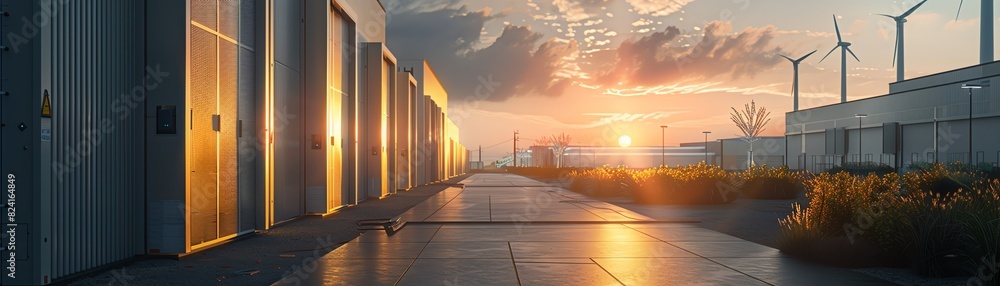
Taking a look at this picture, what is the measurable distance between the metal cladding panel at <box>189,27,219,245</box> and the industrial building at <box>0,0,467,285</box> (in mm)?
34

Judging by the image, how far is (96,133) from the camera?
983 centimetres

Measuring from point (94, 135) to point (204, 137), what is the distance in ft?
8.86

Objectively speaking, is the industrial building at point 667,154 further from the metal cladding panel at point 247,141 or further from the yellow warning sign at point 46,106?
the yellow warning sign at point 46,106

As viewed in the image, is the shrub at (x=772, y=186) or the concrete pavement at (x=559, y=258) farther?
the shrub at (x=772, y=186)

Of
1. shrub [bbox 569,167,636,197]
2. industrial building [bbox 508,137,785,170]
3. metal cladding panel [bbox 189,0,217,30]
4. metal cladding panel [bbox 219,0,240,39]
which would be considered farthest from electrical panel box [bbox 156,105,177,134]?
industrial building [bbox 508,137,785,170]

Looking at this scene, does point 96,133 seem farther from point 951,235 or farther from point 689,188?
point 689,188

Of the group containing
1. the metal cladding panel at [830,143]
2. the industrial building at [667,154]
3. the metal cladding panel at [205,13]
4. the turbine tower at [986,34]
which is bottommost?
the industrial building at [667,154]

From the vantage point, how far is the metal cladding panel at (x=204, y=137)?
12008 millimetres

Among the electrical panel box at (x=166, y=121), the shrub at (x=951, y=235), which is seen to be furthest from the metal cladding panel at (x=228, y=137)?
the shrub at (x=951, y=235)

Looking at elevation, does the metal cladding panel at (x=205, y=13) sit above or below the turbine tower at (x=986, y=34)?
below

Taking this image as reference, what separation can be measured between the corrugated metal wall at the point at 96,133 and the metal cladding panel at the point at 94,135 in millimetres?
12

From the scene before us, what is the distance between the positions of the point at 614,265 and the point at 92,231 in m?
7.03

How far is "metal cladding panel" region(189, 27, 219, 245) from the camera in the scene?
12.0m

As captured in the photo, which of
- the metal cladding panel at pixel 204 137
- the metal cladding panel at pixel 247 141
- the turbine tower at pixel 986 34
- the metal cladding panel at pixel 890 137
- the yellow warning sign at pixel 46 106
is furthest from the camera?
the turbine tower at pixel 986 34
